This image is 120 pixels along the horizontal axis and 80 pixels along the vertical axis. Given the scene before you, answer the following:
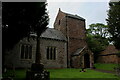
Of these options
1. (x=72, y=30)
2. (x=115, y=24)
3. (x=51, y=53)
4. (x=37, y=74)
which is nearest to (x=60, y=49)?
(x=51, y=53)

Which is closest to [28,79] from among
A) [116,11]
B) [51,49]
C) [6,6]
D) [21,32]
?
[21,32]

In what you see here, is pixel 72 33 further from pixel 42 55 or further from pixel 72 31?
pixel 42 55

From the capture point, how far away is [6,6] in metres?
13.1

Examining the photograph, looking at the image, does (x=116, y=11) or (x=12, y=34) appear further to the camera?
(x=116, y=11)

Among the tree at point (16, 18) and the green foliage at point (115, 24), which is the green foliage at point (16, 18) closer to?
the tree at point (16, 18)

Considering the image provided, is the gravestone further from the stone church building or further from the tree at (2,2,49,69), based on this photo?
the stone church building

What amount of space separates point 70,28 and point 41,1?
17.8m

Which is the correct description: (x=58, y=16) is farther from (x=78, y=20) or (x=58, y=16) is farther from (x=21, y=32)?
(x=21, y=32)

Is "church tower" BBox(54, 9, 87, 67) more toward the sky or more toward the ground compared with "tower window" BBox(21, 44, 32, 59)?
more toward the sky

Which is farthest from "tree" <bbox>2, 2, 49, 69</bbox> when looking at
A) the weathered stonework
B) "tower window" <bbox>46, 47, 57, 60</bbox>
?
the weathered stonework

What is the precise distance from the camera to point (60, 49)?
29719mm

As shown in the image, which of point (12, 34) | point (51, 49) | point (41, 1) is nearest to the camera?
point (12, 34)

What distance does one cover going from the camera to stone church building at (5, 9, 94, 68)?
82.4 ft

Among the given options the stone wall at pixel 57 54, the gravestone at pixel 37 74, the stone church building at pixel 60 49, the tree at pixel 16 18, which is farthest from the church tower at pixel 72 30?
the tree at pixel 16 18
